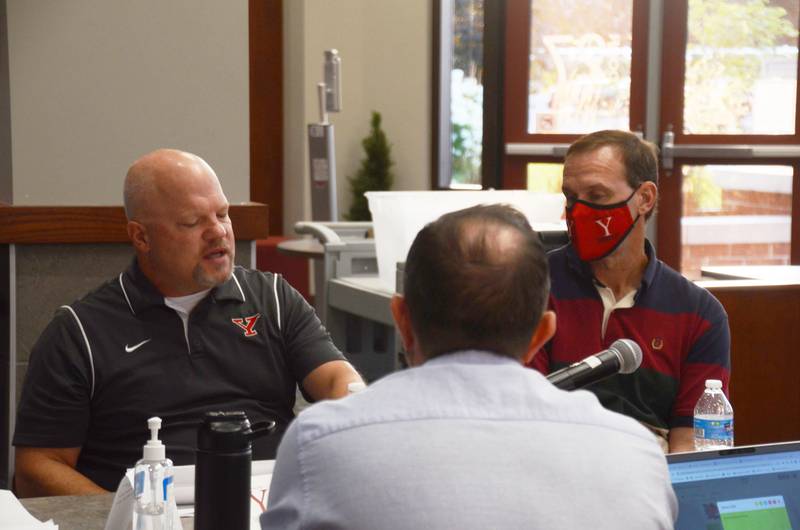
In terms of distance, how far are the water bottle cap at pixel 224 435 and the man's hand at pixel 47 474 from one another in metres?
0.79

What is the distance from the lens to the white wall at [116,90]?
328 centimetres

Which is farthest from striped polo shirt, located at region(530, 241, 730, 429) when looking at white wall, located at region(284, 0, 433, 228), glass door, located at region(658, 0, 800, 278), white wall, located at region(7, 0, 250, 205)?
white wall, located at region(284, 0, 433, 228)

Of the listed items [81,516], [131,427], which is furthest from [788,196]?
[81,516]

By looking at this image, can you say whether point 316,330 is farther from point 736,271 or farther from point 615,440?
point 736,271

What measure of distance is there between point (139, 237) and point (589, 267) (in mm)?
934

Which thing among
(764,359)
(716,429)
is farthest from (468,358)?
(764,359)

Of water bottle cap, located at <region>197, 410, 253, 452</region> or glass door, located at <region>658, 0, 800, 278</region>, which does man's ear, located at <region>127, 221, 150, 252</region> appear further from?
glass door, located at <region>658, 0, 800, 278</region>

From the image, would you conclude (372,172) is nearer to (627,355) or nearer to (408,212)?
(408,212)

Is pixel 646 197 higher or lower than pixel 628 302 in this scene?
higher

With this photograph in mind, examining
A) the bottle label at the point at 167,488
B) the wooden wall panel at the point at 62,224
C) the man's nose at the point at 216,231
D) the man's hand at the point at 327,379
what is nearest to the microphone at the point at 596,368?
the bottle label at the point at 167,488

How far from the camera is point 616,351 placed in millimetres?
1491

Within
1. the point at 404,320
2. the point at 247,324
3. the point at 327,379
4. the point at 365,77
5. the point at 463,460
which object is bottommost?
the point at 327,379

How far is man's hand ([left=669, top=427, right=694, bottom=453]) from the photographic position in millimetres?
2336

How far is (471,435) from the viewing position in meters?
1.11
